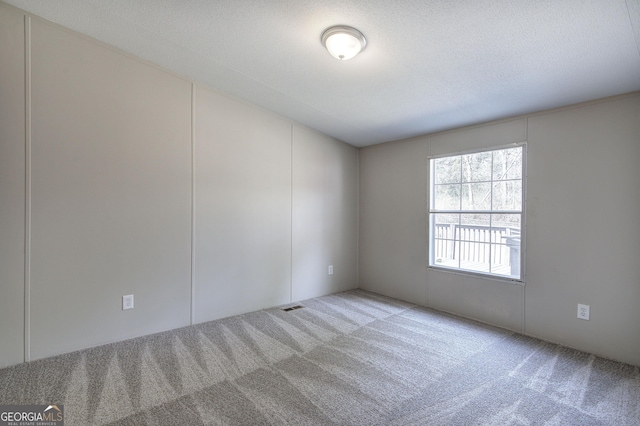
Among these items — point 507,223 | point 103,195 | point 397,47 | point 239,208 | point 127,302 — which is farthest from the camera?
point 239,208

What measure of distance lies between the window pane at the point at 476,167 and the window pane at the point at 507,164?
7cm

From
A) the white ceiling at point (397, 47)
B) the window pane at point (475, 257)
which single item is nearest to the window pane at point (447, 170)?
the white ceiling at point (397, 47)

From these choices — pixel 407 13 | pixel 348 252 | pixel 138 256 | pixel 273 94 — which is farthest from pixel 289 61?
pixel 348 252

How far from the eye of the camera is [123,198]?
2473 millimetres

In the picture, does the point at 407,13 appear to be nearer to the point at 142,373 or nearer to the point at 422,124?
the point at 422,124

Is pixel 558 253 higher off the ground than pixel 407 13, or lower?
lower

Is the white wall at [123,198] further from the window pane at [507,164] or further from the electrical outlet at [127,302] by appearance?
the window pane at [507,164]

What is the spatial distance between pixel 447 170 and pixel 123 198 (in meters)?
3.55

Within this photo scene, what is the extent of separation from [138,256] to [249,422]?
1756mm

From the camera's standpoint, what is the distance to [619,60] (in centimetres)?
200

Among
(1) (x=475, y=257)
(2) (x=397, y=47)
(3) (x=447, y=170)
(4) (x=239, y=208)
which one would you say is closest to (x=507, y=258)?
(1) (x=475, y=257)

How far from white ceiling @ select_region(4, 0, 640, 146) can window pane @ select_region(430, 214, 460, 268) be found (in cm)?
129

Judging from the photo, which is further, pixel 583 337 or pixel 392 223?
pixel 392 223

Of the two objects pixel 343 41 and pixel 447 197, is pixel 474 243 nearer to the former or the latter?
pixel 447 197
